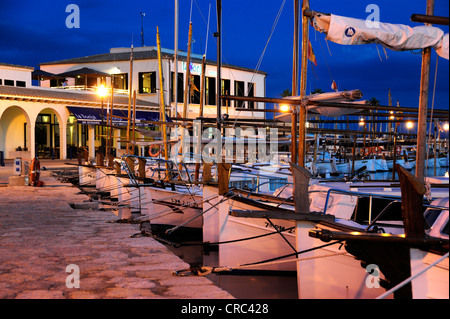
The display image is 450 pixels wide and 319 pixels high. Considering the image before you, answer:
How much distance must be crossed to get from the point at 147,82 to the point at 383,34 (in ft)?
119

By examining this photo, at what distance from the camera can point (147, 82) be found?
41125 millimetres

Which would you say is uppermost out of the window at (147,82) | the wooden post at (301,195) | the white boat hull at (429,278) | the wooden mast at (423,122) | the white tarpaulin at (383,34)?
the window at (147,82)

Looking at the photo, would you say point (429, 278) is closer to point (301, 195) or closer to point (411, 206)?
point (411, 206)

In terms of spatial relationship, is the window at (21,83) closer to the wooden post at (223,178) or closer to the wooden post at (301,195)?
the wooden post at (223,178)

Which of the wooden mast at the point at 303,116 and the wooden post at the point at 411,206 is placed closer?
the wooden post at the point at 411,206

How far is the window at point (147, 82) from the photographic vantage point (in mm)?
40656

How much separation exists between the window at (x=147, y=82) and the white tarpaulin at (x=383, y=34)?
34756mm

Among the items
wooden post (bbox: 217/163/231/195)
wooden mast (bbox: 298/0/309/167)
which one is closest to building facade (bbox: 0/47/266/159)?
wooden mast (bbox: 298/0/309/167)

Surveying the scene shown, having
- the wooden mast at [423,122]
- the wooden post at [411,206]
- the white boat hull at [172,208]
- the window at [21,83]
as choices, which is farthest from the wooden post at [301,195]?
the window at [21,83]

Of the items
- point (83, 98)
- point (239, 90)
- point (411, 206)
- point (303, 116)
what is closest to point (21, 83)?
point (83, 98)

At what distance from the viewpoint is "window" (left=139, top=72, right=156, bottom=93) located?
133ft

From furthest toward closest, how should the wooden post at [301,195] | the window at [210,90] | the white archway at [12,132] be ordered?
the window at [210,90], the white archway at [12,132], the wooden post at [301,195]

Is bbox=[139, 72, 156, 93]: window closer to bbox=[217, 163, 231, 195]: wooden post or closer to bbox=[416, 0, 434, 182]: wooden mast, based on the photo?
bbox=[217, 163, 231, 195]: wooden post

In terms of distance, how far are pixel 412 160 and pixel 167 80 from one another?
28.1 meters
